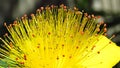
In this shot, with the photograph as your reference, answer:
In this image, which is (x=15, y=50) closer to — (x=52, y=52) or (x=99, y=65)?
(x=52, y=52)

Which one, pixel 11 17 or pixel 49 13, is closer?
pixel 49 13

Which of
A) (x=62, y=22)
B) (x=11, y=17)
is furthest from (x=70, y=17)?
(x=11, y=17)

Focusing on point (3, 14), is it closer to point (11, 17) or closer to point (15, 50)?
point (11, 17)

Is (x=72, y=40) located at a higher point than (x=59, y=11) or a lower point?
lower

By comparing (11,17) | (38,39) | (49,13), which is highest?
(11,17)

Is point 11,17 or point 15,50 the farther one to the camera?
point 11,17

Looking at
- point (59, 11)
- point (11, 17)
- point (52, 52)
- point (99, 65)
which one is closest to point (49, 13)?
point (59, 11)
